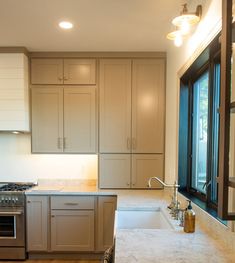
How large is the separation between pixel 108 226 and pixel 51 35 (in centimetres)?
231

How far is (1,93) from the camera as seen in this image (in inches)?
132

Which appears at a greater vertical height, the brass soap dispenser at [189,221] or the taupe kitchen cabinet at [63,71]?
the taupe kitchen cabinet at [63,71]

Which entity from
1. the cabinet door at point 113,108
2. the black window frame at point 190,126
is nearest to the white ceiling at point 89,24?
the cabinet door at point 113,108

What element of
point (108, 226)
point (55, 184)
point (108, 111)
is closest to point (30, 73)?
point (108, 111)

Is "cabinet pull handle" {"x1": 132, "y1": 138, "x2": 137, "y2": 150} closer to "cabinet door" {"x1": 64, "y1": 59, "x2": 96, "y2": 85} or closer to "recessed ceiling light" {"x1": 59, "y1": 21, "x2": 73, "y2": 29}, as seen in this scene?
"cabinet door" {"x1": 64, "y1": 59, "x2": 96, "y2": 85}

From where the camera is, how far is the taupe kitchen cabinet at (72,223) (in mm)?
3145

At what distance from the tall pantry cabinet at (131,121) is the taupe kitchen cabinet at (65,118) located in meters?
0.18

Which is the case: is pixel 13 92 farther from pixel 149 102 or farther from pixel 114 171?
pixel 149 102

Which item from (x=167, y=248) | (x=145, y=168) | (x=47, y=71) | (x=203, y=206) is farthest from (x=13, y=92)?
(x=167, y=248)

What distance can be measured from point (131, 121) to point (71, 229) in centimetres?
154

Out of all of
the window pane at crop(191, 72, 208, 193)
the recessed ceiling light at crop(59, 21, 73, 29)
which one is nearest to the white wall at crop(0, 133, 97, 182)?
the window pane at crop(191, 72, 208, 193)

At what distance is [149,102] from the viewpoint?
3.41 metres

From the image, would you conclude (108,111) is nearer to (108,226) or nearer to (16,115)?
(16,115)

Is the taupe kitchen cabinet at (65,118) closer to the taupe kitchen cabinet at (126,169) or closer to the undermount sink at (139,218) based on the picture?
the taupe kitchen cabinet at (126,169)
